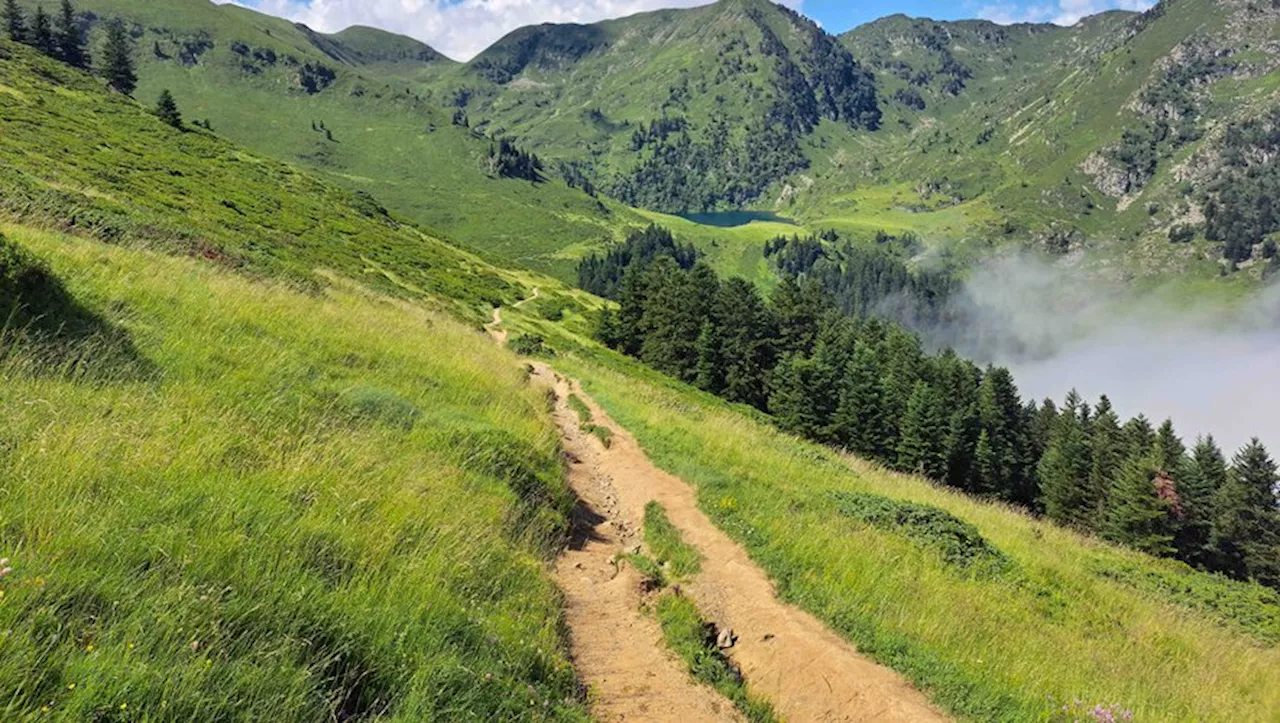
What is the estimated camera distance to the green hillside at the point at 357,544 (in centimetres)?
405

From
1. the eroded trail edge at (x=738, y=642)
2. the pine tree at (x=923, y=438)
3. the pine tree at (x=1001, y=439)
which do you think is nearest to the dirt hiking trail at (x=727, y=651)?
the eroded trail edge at (x=738, y=642)

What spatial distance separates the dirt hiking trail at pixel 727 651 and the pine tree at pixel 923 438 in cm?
5863

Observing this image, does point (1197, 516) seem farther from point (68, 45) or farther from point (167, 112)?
point (68, 45)

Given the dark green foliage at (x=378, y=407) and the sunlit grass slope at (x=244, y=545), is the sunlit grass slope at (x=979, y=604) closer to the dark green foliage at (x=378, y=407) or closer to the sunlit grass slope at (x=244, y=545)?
the sunlit grass slope at (x=244, y=545)

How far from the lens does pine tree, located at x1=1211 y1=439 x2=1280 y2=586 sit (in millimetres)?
66938

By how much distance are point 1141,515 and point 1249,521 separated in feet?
101

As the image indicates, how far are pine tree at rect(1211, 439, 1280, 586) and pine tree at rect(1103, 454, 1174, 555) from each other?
16909 mm

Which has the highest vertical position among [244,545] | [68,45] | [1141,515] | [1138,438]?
[68,45]

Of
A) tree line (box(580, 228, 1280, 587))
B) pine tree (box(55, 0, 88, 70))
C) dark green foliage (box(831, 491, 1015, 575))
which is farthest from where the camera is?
pine tree (box(55, 0, 88, 70))

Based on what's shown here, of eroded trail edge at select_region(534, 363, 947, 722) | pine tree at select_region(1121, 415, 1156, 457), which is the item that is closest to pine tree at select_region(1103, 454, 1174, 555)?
pine tree at select_region(1121, 415, 1156, 457)

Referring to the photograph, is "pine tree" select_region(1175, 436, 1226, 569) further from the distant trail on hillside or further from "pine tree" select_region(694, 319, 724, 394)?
the distant trail on hillside

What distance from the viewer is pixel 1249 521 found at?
71812mm

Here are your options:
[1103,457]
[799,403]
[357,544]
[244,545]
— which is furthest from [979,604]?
[1103,457]

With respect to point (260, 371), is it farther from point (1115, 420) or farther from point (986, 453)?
point (1115, 420)
